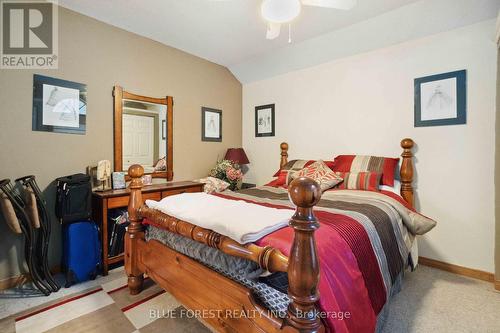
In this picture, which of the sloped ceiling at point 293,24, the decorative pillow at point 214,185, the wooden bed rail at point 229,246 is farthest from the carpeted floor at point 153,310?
the sloped ceiling at point 293,24

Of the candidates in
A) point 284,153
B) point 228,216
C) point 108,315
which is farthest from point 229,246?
point 284,153

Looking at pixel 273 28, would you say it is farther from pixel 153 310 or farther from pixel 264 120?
pixel 153 310

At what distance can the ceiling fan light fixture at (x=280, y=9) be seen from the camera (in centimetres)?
168

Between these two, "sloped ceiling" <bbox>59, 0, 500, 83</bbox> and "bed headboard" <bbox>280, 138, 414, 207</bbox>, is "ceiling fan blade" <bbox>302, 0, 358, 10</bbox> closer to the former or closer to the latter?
"sloped ceiling" <bbox>59, 0, 500, 83</bbox>

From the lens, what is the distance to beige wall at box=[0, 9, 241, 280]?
80.0 inches

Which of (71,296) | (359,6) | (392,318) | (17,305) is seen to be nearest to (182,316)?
(71,296)

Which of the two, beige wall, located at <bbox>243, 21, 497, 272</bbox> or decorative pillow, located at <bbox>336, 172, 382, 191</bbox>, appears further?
decorative pillow, located at <bbox>336, 172, 382, 191</bbox>

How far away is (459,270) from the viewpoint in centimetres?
229

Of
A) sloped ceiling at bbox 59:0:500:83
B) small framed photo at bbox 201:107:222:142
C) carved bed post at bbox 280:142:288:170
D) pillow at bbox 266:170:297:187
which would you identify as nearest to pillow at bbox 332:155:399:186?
pillow at bbox 266:170:297:187

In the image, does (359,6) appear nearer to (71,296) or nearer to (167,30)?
(167,30)

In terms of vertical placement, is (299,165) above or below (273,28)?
below

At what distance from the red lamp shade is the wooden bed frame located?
1.98m

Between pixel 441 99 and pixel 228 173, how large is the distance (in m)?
2.53

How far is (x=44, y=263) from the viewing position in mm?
1961
